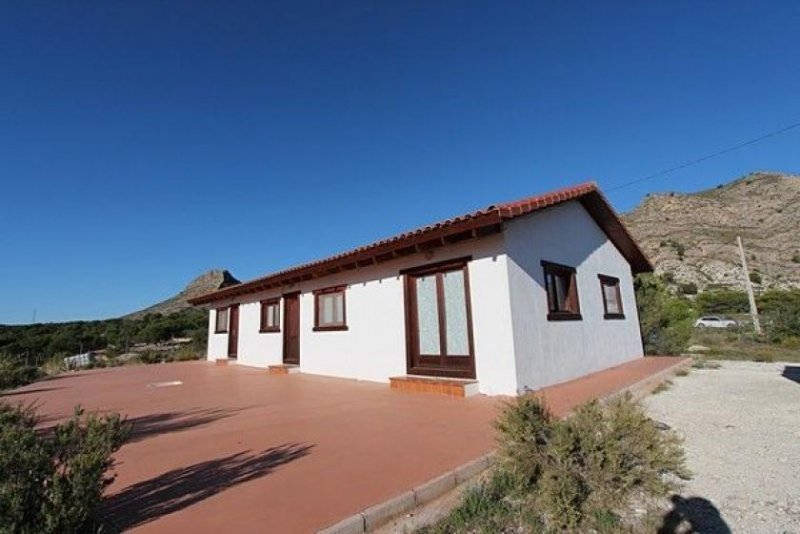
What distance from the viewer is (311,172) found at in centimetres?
1745

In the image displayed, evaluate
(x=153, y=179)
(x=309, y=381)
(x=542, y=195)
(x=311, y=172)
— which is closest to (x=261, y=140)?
(x=311, y=172)

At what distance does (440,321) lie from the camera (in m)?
7.61

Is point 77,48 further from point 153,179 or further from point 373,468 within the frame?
point 373,468

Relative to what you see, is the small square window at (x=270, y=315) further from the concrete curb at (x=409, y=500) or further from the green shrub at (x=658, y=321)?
the green shrub at (x=658, y=321)

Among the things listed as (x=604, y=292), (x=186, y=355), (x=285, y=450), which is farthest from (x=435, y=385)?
(x=186, y=355)

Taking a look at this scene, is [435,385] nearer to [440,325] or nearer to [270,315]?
[440,325]

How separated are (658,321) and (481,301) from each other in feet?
34.5

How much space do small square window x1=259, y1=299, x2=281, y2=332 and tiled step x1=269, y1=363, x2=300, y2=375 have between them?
1.30 meters

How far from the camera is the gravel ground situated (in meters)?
3.11

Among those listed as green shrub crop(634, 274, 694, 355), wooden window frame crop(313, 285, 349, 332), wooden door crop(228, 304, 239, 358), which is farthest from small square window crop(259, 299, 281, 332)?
green shrub crop(634, 274, 694, 355)

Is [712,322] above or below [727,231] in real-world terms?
below

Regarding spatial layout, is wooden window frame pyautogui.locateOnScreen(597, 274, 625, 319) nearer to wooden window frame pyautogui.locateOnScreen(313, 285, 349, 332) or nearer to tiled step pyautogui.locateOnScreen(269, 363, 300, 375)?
wooden window frame pyautogui.locateOnScreen(313, 285, 349, 332)

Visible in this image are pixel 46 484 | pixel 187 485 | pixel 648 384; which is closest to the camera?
pixel 46 484

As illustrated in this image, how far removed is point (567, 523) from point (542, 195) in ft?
19.8
